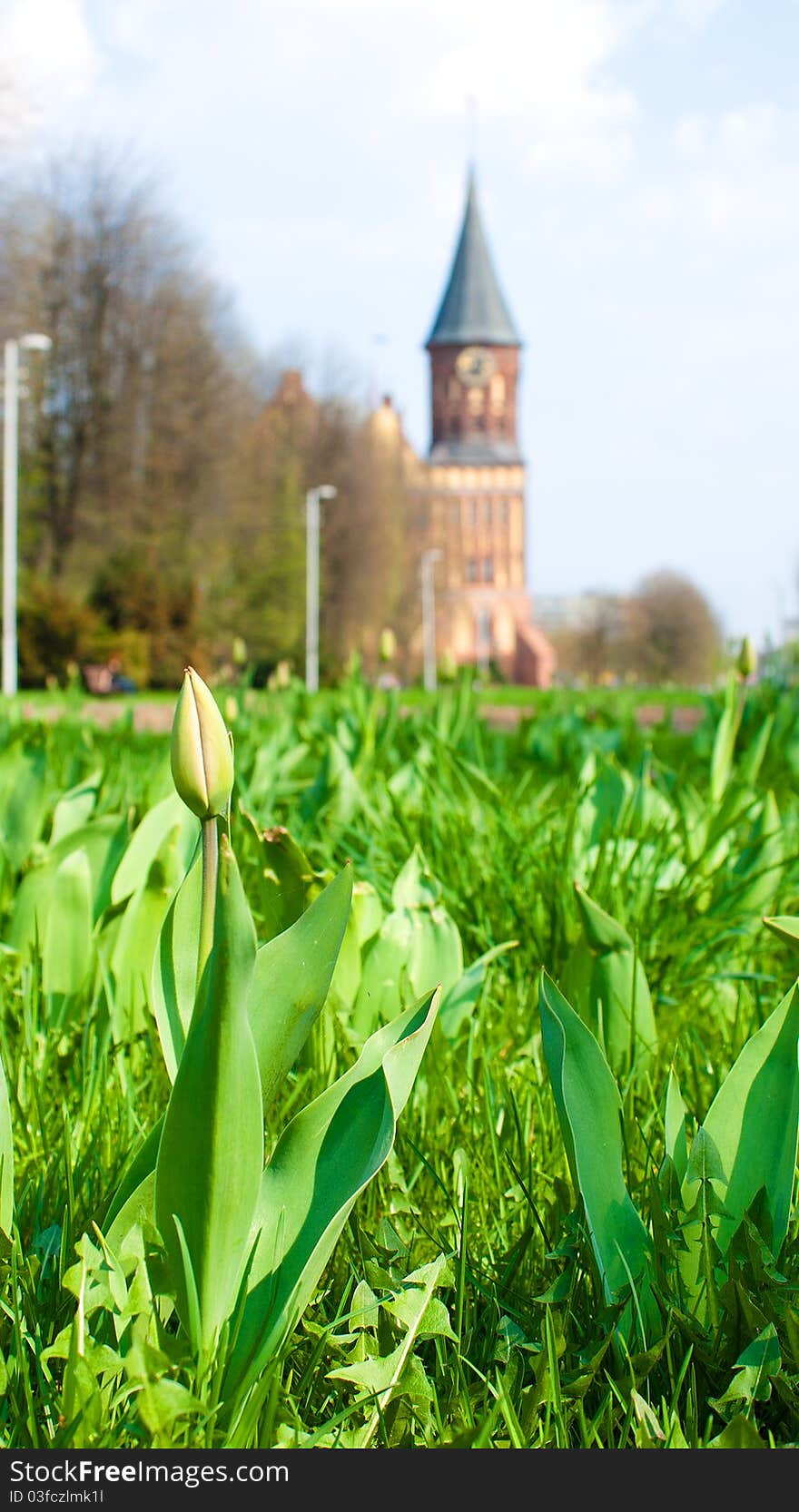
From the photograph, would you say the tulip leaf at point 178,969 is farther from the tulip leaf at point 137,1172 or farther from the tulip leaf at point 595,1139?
the tulip leaf at point 595,1139

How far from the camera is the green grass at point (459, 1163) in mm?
901

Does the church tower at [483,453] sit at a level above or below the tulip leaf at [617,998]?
above

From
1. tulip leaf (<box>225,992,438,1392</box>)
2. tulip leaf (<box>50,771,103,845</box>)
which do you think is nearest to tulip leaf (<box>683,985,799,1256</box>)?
tulip leaf (<box>225,992,438,1392</box>)

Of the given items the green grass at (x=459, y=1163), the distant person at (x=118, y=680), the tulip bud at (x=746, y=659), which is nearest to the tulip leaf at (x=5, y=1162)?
the green grass at (x=459, y=1163)

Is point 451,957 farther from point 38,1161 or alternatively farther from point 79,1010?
point 38,1161

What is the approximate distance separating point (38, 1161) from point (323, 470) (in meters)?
45.6

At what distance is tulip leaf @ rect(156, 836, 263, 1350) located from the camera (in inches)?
31.9

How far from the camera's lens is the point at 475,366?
91562mm

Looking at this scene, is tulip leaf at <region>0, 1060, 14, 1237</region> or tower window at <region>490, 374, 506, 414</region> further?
tower window at <region>490, 374, 506, 414</region>

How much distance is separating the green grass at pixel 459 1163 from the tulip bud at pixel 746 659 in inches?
9.2

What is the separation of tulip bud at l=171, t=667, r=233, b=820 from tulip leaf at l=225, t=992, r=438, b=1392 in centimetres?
20

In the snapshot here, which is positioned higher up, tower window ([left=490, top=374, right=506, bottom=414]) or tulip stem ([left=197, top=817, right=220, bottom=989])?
tower window ([left=490, top=374, right=506, bottom=414])

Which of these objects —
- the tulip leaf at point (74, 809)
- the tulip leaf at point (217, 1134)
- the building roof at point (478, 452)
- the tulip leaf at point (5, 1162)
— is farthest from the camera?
the building roof at point (478, 452)

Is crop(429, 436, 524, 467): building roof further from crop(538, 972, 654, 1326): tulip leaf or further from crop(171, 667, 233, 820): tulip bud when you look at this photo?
crop(171, 667, 233, 820): tulip bud
